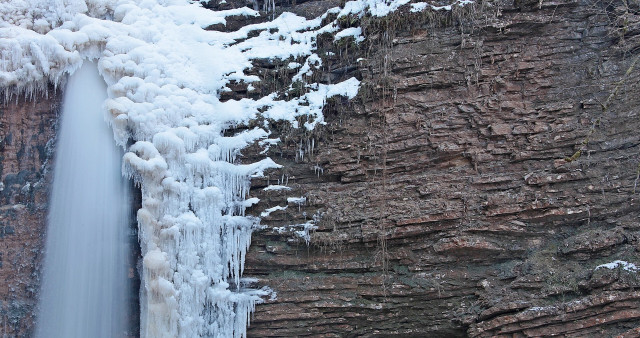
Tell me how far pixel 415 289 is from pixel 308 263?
1.25 meters

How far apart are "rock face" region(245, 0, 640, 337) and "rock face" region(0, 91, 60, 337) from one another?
8.22 feet

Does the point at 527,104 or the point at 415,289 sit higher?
the point at 527,104

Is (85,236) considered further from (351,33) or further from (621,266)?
(621,266)

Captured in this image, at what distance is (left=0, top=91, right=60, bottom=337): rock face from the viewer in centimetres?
607

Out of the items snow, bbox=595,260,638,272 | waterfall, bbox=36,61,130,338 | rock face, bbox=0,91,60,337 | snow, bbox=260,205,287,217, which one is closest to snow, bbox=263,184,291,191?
snow, bbox=260,205,287,217

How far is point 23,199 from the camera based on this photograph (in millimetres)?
6293

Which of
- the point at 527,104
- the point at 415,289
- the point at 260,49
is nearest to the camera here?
the point at 415,289

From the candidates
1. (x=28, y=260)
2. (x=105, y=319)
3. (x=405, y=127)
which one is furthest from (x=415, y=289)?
(x=28, y=260)

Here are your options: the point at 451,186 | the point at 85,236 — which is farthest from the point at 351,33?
the point at 85,236

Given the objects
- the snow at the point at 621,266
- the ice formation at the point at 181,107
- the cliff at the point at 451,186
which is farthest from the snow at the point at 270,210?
the snow at the point at 621,266

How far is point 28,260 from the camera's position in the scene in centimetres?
614

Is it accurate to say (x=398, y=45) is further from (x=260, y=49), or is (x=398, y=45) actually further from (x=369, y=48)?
(x=260, y=49)

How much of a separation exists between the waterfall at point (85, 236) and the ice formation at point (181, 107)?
27cm

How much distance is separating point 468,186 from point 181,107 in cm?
361
